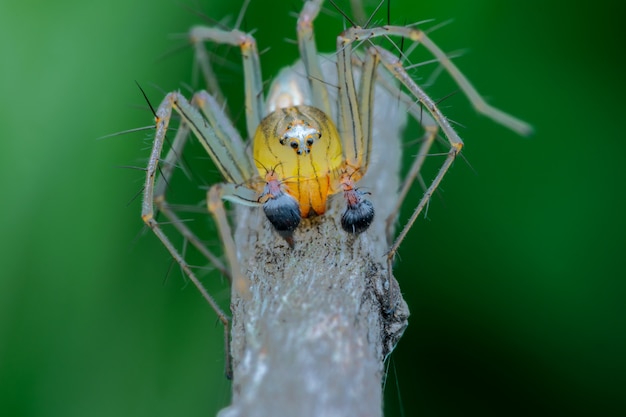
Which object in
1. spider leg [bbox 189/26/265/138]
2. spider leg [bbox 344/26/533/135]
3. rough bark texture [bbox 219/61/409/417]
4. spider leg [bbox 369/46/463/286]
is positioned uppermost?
spider leg [bbox 189/26/265/138]

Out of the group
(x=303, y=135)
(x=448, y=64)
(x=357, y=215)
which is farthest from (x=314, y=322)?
(x=448, y=64)

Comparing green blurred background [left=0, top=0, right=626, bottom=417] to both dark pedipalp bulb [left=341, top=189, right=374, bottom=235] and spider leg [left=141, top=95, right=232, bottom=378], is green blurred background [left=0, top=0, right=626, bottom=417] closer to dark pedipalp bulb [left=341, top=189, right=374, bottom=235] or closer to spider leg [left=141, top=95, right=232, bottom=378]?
spider leg [left=141, top=95, right=232, bottom=378]

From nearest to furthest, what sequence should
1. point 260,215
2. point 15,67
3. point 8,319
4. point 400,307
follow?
point 400,307 < point 260,215 < point 8,319 < point 15,67

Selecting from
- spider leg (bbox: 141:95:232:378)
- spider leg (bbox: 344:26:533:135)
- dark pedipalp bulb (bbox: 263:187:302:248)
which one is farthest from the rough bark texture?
spider leg (bbox: 344:26:533:135)

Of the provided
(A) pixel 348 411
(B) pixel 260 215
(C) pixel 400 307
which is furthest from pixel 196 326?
(A) pixel 348 411

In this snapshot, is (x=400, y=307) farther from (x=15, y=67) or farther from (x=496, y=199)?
(x=15, y=67)

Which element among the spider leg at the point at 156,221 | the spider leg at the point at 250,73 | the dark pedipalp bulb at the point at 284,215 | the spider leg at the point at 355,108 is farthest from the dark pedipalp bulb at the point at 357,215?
the spider leg at the point at 250,73

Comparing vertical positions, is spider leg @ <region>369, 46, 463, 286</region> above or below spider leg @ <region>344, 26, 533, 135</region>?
below
